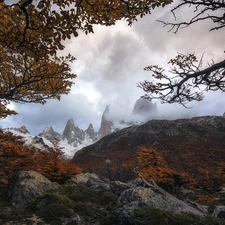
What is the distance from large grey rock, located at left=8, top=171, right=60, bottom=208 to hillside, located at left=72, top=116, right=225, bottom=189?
7.40 m

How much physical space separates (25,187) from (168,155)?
1013 inches

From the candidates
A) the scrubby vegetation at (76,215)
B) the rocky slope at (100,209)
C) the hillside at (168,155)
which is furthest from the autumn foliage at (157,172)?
the scrubby vegetation at (76,215)

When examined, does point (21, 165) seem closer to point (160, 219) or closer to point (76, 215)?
point (76, 215)

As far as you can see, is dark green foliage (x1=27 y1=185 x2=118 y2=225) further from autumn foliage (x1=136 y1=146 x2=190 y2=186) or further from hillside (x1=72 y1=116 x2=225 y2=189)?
hillside (x1=72 y1=116 x2=225 y2=189)

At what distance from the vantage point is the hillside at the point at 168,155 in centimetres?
1628

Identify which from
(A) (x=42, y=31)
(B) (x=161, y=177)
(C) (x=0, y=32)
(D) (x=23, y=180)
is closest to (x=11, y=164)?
(D) (x=23, y=180)

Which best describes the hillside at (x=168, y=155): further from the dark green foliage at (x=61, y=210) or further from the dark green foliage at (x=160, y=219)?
the dark green foliage at (x=160, y=219)

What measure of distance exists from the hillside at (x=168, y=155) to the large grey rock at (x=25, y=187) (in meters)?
7.40

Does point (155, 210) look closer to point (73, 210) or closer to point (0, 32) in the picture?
point (73, 210)

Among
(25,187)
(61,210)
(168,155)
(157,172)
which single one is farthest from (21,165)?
(168,155)

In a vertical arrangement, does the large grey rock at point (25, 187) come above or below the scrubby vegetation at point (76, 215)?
above

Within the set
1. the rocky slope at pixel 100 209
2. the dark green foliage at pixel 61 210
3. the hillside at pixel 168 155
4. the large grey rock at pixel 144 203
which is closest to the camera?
the rocky slope at pixel 100 209

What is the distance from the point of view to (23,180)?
11570mm

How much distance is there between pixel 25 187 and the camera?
36.3 feet
